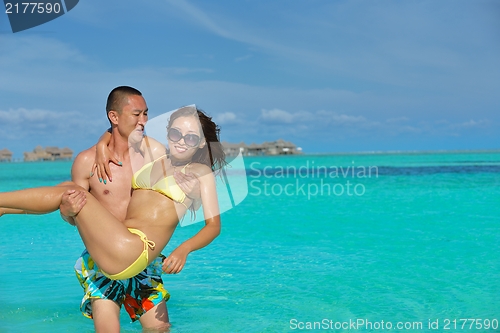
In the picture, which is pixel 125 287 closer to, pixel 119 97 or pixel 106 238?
pixel 106 238

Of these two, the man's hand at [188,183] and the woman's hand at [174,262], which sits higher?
the man's hand at [188,183]

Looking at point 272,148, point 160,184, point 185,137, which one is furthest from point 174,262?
point 272,148

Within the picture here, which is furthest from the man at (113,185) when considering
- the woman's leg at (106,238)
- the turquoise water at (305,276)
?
the turquoise water at (305,276)

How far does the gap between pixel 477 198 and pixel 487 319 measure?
1222cm

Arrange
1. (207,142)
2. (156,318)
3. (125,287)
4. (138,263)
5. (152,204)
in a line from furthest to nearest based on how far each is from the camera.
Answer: (156,318) → (125,287) → (207,142) → (152,204) → (138,263)

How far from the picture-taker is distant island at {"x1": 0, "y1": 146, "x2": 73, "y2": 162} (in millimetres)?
105875

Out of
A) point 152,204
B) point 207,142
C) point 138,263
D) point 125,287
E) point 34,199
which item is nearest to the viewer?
point 34,199

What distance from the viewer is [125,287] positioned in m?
3.24

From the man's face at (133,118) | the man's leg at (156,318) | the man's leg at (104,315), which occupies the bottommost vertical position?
the man's leg at (156,318)

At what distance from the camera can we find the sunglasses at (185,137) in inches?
118

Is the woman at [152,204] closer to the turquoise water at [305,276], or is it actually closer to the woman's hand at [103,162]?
the woman's hand at [103,162]

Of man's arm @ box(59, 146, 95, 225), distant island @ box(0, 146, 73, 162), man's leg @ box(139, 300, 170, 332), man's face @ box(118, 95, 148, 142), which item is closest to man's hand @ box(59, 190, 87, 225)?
man's arm @ box(59, 146, 95, 225)

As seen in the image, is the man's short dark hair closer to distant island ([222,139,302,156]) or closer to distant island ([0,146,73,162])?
distant island ([222,139,302,156])

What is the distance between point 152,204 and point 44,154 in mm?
113509
